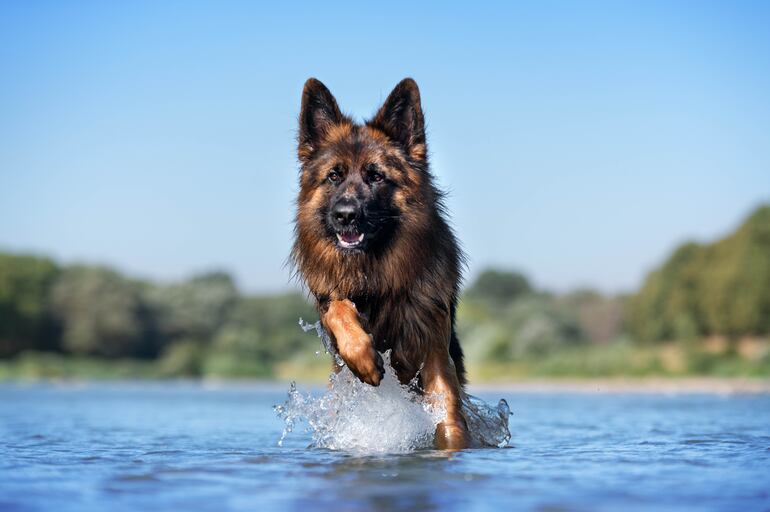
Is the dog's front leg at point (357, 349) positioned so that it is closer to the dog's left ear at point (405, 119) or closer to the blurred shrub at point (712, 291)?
the dog's left ear at point (405, 119)

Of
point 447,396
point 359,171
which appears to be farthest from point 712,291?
point 359,171

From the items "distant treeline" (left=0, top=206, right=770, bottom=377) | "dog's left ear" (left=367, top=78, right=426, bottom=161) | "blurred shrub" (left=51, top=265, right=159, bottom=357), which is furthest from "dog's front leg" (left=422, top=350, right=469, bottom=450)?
"blurred shrub" (left=51, top=265, right=159, bottom=357)

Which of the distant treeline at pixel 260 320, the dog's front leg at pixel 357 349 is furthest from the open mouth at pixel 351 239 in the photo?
the distant treeline at pixel 260 320

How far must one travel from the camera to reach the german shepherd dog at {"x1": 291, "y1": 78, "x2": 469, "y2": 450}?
7246 mm

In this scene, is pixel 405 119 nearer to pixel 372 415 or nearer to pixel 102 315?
pixel 372 415

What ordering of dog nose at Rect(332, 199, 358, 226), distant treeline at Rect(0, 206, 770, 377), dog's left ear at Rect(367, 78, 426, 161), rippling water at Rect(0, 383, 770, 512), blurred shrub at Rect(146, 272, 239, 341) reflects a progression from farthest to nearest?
blurred shrub at Rect(146, 272, 239, 341) < distant treeline at Rect(0, 206, 770, 377) < dog's left ear at Rect(367, 78, 426, 161) < dog nose at Rect(332, 199, 358, 226) < rippling water at Rect(0, 383, 770, 512)

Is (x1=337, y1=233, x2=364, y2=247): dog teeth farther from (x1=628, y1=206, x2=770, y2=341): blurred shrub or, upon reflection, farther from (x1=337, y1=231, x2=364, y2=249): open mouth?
(x1=628, y1=206, x2=770, y2=341): blurred shrub

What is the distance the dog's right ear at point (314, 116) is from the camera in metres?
7.89

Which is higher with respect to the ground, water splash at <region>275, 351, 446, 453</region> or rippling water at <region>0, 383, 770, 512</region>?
water splash at <region>275, 351, 446, 453</region>

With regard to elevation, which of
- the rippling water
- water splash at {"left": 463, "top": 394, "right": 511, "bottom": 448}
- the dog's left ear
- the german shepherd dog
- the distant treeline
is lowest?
the rippling water

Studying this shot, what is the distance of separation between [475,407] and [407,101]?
2765 millimetres

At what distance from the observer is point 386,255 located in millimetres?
7359

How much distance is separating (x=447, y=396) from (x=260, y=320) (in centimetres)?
9618

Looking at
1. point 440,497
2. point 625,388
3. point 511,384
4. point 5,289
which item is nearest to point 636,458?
point 440,497
